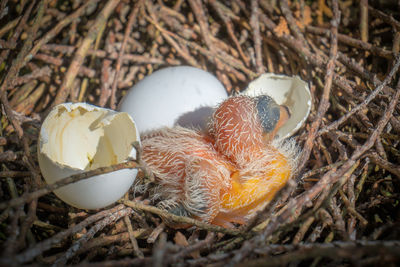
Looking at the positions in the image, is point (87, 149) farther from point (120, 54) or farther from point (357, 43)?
point (357, 43)

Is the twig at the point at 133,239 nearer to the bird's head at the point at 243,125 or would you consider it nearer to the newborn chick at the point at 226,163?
the newborn chick at the point at 226,163

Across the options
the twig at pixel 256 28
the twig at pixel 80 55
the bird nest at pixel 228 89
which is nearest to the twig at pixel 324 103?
the bird nest at pixel 228 89

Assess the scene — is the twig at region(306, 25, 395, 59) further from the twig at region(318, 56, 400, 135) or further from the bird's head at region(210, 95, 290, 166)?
the bird's head at region(210, 95, 290, 166)

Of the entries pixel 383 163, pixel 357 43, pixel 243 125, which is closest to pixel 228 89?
pixel 243 125

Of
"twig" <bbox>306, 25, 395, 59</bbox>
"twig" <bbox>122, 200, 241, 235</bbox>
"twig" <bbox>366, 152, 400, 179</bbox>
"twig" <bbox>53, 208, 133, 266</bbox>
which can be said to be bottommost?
"twig" <bbox>53, 208, 133, 266</bbox>

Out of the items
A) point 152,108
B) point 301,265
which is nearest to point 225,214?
point 301,265

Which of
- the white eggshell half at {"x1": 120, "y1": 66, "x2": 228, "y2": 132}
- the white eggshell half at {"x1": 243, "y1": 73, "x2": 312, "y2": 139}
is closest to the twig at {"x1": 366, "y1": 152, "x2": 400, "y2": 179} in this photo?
the white eggshell half at {"x1": 243, "y1": 73, "x2": 312, "y2": 139}
